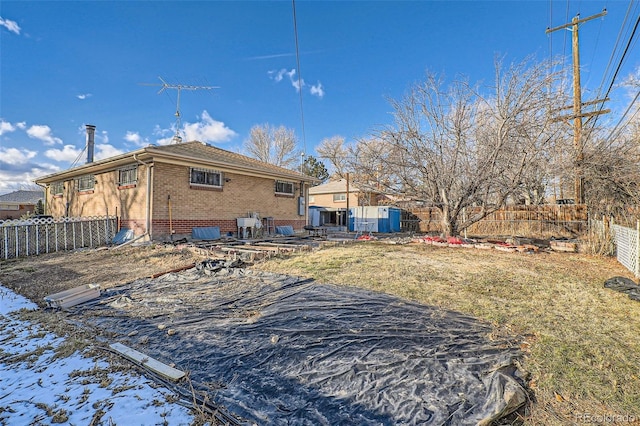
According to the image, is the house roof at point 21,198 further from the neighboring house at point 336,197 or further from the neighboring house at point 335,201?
the neighboring house at point 335,201

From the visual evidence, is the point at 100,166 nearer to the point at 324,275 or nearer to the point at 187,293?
the point at 187,293

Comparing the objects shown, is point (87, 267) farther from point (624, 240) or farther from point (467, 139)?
point (624, 240)

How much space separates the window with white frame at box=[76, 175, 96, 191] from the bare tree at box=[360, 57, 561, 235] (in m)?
12.6

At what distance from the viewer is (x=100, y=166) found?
38.7ft

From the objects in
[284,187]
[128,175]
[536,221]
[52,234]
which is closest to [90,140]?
[128,175]

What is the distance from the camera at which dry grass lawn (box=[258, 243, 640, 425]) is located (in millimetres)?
2166

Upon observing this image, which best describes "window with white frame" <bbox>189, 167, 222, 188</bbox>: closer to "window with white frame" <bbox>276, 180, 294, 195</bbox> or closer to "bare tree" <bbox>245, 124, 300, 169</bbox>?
"window with white frame" <bbox>276, 180, 294, 195</bbox>

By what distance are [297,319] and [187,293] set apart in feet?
7.77

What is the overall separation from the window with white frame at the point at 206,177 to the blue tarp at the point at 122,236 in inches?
117

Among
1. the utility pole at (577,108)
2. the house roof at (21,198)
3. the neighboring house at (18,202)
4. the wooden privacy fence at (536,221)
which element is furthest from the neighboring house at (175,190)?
the house roof at (21,198)

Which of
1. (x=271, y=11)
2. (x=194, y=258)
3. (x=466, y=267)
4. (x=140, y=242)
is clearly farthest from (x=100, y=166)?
(x=466, y=267)

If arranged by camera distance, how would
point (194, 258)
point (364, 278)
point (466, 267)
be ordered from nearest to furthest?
1. point (364, 278)
2. point (466, 267)
3. point (194, 258)

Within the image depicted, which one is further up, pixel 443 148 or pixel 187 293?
pixel 443 148

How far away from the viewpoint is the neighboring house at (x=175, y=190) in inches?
404
